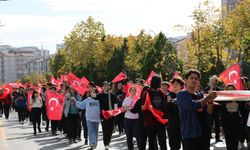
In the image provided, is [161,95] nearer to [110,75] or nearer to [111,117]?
[111,117]

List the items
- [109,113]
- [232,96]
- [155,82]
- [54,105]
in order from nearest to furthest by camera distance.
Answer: [232,96] < [155,82] < [109,113] < [54,105]

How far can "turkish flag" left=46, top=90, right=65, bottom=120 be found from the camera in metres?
20.3

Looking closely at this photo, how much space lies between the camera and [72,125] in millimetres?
17844

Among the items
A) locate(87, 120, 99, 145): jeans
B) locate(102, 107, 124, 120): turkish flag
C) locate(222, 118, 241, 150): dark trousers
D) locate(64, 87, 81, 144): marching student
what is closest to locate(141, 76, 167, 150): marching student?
locate(222, 118, 241, 150): dark trousers

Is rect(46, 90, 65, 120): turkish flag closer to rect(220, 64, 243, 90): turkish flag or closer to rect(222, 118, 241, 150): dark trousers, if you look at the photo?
rect(220, 64, 243, 90): turkish flag

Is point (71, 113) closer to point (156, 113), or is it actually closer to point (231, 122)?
point (156, 113)

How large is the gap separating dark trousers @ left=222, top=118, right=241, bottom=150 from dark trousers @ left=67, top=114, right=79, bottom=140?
6653mm

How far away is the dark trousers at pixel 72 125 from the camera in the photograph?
17.8m

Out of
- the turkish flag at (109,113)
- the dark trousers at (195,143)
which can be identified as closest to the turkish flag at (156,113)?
the turkish flag at (109,113)

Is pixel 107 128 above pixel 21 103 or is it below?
below

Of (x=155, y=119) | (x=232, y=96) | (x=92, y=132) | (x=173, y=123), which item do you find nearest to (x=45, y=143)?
(x=92, y=132)

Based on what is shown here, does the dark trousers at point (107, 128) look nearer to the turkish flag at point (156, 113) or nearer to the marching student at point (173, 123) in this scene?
the marching student at point (173, 123)

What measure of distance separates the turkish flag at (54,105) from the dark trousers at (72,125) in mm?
2264

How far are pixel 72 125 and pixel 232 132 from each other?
688 centimetres
